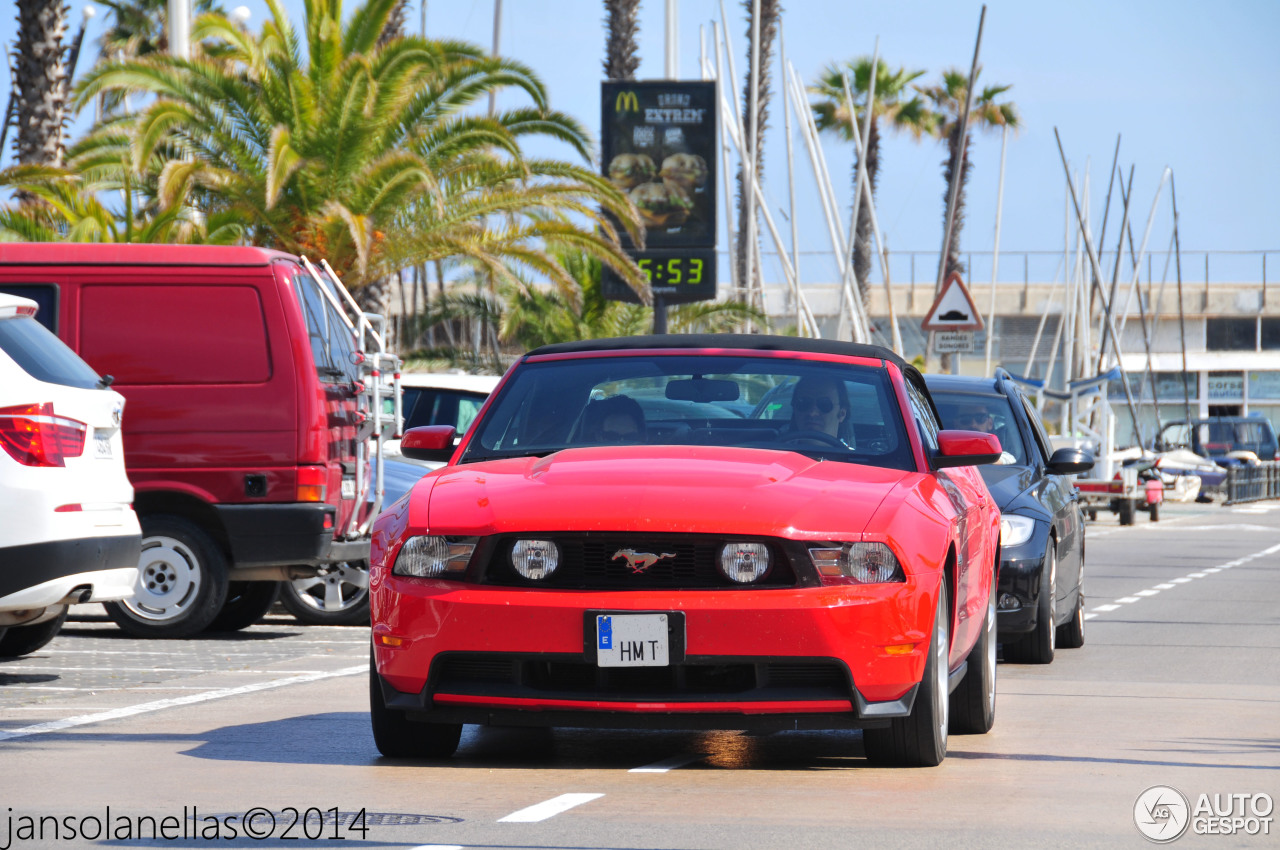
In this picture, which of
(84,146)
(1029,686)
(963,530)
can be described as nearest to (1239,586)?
(1029,686)

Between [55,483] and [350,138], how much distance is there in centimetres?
1256

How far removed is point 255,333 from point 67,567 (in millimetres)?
2721

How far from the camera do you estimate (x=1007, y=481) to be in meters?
11.2

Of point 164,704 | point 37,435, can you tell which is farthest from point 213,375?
point 164,704

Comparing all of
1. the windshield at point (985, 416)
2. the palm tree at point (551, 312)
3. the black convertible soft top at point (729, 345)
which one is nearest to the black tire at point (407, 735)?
the black convertible soft top at point (729, 345)

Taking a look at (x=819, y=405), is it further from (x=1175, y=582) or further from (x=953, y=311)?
(x=953, y=311)

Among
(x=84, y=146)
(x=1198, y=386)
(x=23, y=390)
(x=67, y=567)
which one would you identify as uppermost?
(x=84, y=146)

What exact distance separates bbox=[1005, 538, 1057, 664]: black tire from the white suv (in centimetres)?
489

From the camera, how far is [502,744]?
726 centimetres

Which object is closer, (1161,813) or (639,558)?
(1161,813)

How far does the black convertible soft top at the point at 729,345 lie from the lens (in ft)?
25.1

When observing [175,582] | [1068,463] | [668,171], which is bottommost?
[175,582]

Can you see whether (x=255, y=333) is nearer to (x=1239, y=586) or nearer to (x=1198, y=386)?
(x=1239, y=586)

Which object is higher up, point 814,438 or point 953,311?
point 814,438
